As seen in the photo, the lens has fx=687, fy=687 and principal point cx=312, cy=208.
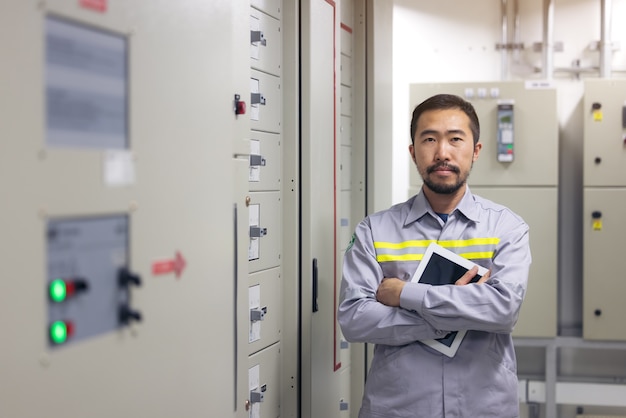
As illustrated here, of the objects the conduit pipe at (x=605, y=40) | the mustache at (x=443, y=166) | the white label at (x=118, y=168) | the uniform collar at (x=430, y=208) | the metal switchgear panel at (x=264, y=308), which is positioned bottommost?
the metal switchgear panel at (x=264, y=308)

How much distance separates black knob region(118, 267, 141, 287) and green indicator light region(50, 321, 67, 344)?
0.15 metres

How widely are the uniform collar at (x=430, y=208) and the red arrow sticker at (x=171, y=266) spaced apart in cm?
104

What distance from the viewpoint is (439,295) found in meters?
2.03

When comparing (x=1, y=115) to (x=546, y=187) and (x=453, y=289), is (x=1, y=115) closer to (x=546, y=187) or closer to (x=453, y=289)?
(x=453, y=289)

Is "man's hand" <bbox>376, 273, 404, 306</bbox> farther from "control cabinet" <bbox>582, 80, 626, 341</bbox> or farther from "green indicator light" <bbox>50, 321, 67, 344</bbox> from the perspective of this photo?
"control cabinet" <bbox>582, 80, 626, 341</bbox>

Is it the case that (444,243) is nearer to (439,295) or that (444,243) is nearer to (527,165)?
(439,295)

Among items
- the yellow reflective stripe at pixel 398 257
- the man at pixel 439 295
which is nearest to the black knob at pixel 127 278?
the man at pixel 439 295

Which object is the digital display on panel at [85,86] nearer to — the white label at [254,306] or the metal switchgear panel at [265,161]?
the metal switchgear panel at [265,161]

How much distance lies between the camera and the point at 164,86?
4.45 feet

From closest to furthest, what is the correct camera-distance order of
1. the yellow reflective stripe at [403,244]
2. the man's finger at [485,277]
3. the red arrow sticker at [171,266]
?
the red arrow sticker at [171,266], the man's finger at [485,277], the yellow reflective stripe at [403,244]

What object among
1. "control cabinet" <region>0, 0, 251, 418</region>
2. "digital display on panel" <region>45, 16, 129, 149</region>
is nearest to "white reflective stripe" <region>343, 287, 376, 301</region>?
"control cabinet" <region>0, 0, 251, 418</region>

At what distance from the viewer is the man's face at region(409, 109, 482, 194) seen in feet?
7.46

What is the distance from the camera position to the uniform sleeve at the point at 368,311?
2.09 m

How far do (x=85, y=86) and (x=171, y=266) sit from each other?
0.42m
